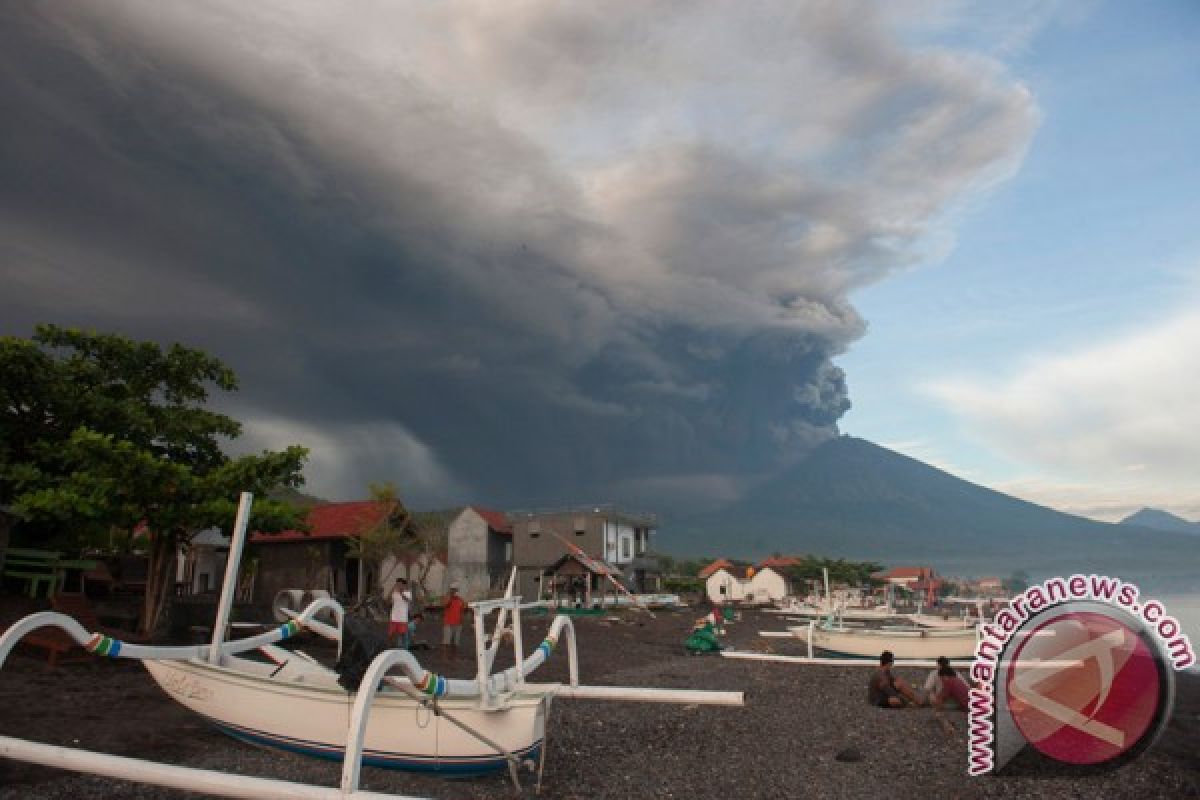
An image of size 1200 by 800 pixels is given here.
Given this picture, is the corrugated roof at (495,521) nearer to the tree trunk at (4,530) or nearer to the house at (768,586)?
the house at (768,586)

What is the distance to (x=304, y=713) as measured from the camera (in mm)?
10898

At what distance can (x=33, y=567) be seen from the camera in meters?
22.9

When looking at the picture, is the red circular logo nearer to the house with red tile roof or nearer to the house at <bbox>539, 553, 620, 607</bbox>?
the house with red tile roof

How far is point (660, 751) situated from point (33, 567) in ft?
67.6

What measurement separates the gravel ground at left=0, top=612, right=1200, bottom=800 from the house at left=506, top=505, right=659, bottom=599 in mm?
46471

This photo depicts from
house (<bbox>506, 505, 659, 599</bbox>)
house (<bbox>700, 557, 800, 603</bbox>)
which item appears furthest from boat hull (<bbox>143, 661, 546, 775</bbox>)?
house (<bbox>700, 557, 800, 603</bbox>)

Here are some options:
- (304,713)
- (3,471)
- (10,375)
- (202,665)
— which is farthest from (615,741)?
(10,375)

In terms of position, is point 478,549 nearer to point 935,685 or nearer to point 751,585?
point 751,585

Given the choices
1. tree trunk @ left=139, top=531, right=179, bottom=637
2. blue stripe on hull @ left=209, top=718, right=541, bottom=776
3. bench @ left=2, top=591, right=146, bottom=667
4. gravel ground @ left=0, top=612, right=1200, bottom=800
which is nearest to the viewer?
blue stripe on hull @ left=209, top=718, right=541, bottom=776

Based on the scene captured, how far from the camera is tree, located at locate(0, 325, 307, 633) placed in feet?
58.4

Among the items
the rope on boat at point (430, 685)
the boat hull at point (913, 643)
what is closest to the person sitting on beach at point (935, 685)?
the boat hull at point (913, 643)

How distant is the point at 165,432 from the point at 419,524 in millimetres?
25640

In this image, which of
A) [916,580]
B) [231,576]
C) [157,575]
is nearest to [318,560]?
[157,575]

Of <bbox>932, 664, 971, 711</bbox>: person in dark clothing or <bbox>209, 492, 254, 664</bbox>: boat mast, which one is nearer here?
<bbox>209, 492, 254, 664</bbox>: boat mast
